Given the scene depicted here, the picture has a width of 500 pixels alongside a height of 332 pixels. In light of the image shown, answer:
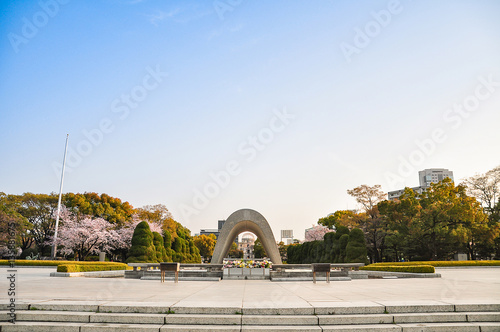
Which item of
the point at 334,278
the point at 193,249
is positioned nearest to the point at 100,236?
the point at 193,249

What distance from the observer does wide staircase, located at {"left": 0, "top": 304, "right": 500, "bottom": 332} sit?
5578 millimetres

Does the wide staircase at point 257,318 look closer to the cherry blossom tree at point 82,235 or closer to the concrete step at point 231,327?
the concrete step at point 231,327

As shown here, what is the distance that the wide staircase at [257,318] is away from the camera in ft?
18.3

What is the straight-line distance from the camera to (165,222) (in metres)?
41.7

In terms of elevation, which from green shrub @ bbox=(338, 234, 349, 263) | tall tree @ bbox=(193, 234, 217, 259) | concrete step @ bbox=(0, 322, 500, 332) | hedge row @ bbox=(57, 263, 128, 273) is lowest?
tall tree @ bbox=(193, 234, 217, 259)

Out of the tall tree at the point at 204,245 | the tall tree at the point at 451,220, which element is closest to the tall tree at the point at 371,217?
the tall tree at the point at 451,220

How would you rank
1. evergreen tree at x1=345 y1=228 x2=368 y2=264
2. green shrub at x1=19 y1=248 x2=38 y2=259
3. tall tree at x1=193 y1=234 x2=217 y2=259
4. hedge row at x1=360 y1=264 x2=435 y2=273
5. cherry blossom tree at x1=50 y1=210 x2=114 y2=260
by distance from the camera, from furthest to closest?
tall tree at x1=193 y1=234 x2=217 y2=259, green shrub at x1=19 y1=248 x2=38 y2=259, cherry blossom tree at x1=50 y1=210 x2=114 y2=260, evergreen tree at x1=345 y1=228 x2=368 y2=264, hedge row at x1=360 y1=264 x2=435 y2=273

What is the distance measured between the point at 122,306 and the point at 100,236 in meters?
28.3

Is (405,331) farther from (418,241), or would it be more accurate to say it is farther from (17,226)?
(17,226)

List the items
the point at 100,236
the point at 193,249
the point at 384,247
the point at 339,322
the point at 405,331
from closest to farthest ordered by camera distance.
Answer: the point at 405,331
the point at 339,322
the point at 100,236
the point at 384,247
the point at 193,249

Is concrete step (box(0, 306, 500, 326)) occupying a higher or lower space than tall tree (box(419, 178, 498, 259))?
lower

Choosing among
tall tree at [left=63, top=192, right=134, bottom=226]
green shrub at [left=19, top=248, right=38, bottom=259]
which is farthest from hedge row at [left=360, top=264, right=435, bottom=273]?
green shrub at [left=19, top=248, right=38, bottom=259]

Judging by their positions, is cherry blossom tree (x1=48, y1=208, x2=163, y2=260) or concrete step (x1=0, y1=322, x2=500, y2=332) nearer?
concrete step (x1=0, y1=322, x2=500, y2=332)

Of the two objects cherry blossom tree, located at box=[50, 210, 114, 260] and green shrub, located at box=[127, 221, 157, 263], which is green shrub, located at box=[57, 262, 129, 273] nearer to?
green shrub, located at box=[127, 221, 157, 263]
